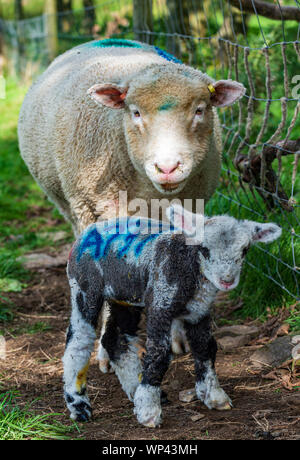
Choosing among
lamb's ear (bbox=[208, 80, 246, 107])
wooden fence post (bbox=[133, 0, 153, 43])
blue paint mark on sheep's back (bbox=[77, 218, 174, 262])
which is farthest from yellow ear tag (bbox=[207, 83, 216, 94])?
wooden fence post (bbox=[133, 0, 153, 43])

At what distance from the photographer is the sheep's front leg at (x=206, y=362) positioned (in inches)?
123

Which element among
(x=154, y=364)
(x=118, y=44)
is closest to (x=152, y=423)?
(x=154, y=364)

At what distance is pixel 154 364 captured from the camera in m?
2.97

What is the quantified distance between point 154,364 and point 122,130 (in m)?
1.49

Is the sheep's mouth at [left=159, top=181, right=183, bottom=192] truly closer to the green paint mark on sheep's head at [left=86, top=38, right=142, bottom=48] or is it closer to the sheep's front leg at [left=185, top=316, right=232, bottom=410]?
the sheep's front leg at [left=185, top=316, right=232, bottom=410]

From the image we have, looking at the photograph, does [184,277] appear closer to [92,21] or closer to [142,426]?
[142,426]

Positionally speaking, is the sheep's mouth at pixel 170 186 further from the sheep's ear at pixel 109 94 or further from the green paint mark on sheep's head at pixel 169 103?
the sheep's ear at pixel 109 94

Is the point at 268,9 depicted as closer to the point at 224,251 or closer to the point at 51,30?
the point at 224,251

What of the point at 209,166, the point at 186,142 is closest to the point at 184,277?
the point at 186,142

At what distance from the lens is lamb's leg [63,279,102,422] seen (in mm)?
3197

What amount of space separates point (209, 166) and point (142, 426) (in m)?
1.76

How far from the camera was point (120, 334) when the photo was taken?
138 inches

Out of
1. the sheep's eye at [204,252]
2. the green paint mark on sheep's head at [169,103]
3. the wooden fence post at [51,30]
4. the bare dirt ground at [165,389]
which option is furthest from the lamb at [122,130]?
the wooden fence post at [51,30]

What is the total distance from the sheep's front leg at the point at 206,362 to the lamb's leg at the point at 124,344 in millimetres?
388
